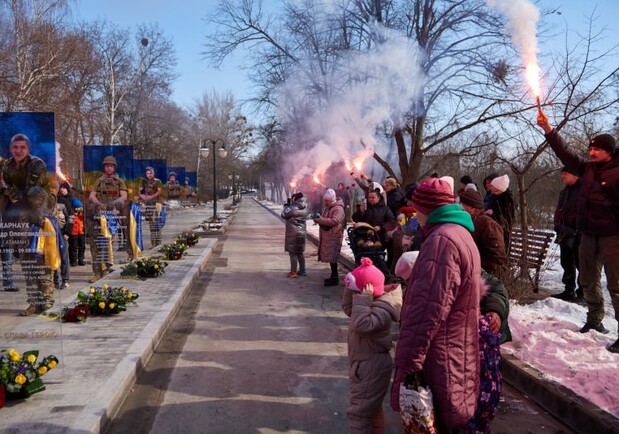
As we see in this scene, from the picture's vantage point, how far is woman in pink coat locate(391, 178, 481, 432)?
92.0 inches

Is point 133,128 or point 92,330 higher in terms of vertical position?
point 133,128

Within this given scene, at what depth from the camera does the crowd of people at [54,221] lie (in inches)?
198

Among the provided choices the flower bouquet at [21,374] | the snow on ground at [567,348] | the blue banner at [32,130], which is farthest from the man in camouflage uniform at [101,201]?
the snow on ground at [567,348]

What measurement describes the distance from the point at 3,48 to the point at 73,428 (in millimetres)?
18242

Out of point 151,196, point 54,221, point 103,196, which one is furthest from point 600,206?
point 151,196

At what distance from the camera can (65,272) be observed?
349 inches

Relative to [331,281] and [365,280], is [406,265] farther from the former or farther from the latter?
[331,281]

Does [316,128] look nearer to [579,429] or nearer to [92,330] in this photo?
[92,330]

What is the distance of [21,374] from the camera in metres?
3.88

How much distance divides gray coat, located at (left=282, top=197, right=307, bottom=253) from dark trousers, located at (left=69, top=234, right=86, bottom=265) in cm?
512

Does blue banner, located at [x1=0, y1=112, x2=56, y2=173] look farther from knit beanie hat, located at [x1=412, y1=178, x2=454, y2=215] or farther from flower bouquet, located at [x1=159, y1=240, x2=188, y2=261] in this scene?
flower bouquet, located at [x1=159, y1=240, x2=188, y2=261]

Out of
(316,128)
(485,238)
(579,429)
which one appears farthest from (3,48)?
(579,429)

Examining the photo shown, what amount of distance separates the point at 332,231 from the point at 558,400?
5.57m

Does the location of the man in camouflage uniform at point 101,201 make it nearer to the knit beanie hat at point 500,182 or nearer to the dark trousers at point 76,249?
the dark trousers at point 76,249
